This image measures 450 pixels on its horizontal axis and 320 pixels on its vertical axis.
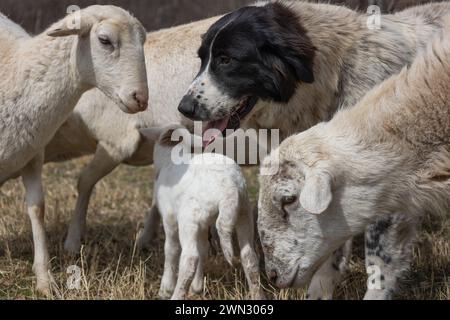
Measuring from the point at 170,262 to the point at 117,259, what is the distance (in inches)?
40.1

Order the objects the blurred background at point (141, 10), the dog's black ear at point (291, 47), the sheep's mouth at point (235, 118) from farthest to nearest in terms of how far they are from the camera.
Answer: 1. the blurred background at point (141, 10)
2. the sheep's mouth at point (235, 118)
3. the dog's black ear at point (291, 47)

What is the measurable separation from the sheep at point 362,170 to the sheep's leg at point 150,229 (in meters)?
2.32

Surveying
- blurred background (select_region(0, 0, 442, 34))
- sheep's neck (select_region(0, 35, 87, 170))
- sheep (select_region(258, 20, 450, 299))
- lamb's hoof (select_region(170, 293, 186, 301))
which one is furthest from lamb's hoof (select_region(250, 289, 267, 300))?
blurred background (select_region(0, 0, 442, 34))

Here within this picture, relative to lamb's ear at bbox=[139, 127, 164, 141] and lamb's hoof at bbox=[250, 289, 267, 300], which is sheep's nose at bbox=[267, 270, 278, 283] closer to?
lamb's hoof at bbox=[250, 289, 267, 300]

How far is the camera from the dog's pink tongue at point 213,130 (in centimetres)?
596

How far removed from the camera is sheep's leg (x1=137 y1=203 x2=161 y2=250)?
7.19m

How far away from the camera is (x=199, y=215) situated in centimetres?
520

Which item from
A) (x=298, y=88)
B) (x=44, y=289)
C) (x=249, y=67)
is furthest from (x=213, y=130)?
(x=44, y=289)

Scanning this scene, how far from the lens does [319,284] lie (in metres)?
5.72

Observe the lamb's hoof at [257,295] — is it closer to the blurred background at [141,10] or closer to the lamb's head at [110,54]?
the lamb's head at [110,54]

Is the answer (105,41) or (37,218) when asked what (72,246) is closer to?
(37,218)

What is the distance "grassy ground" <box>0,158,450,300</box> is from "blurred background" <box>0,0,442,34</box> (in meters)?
4.01

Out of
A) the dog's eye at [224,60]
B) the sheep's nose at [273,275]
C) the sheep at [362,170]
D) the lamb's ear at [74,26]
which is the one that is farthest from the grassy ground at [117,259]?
the lamb's ear at [74,26]

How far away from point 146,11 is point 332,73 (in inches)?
290
